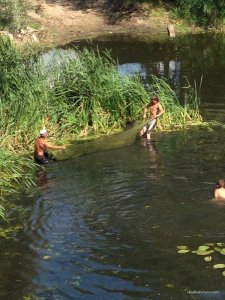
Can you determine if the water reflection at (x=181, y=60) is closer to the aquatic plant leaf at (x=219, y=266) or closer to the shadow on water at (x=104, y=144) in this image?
the shadow on water at (x=104, y=144)

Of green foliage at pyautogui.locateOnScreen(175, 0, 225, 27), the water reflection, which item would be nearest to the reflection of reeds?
the water reflection

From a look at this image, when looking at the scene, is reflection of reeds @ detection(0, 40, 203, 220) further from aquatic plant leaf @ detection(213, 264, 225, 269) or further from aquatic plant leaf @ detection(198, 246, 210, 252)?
aquatic plant leaf @ detection(213, 264, 225, 269)

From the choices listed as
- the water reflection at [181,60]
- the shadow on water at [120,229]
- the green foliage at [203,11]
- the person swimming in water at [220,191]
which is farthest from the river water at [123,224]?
the green foliage at [203,11]

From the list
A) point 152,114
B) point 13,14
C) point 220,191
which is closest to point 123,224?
point 220,191

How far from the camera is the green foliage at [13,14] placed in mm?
30617

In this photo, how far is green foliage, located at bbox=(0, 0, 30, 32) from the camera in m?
30.6

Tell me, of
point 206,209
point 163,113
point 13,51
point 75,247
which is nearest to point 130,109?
point 163,113

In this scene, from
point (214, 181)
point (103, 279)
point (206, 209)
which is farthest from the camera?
point (214, 181)

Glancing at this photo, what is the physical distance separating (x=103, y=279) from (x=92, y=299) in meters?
0.65

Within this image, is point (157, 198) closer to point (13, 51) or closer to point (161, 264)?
point (161, 264)

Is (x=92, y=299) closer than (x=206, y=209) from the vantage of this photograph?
Yes

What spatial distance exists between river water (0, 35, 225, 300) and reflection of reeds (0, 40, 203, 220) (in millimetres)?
890

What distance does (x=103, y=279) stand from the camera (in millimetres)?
9531

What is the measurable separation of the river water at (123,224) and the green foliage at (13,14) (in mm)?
15244
